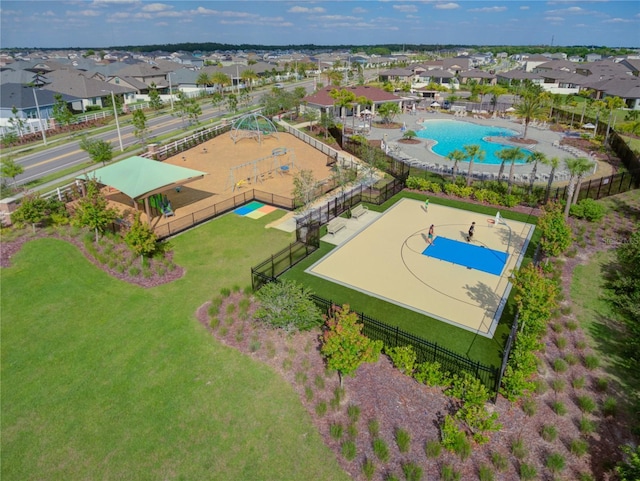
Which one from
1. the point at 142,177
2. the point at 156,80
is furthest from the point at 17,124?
the point at 156,80

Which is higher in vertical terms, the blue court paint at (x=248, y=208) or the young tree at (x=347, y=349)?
the young tree at (x=347, y=349)

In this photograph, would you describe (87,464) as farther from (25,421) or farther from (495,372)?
(495,372)

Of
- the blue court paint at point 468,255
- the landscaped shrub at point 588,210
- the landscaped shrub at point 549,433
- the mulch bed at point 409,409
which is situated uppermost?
the landscaped shrub at point 588,210

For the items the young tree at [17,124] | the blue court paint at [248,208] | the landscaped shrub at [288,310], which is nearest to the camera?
the landscaped shrub at [288,310]

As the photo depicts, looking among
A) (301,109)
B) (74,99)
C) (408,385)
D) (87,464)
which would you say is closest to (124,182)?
(87,464)

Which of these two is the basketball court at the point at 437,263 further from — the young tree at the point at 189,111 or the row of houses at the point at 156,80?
the row of houses at the point at 156,80

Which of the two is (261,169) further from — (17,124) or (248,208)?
(17,124)

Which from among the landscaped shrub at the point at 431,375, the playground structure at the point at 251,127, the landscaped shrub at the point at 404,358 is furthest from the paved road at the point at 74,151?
the landscaped shrub at the point at 431,375

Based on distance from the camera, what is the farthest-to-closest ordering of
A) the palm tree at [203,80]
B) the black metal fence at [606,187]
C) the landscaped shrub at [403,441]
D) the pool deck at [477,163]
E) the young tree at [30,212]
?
1. the palm tree at [203,80]
2. the pool deck at [477,163]
3. the black metal fence at [606,187]
4. the young tree at [30,212]
5. the landscaped shrub at [403,441]
